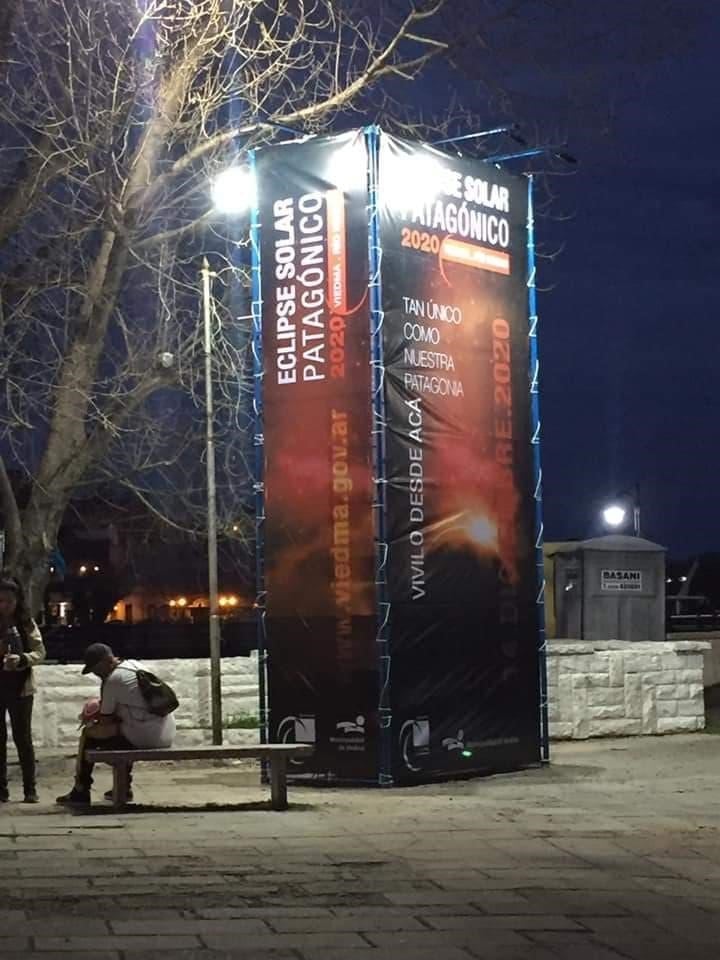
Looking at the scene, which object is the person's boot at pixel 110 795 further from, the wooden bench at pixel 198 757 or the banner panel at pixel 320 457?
the banner panel at pixel 320 457

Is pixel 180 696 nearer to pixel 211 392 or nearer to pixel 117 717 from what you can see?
pixel 211 392

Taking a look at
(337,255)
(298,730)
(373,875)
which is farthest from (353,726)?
(373,875)

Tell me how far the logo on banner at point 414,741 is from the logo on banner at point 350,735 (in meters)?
0.34

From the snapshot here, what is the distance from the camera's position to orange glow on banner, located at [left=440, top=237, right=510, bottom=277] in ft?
48.9

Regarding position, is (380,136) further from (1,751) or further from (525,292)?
(1,751)

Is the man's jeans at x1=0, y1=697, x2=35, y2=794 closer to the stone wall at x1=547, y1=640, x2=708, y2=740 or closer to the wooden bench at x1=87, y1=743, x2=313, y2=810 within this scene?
the wooden bench at x1=87, y1=743, x2=313, y2=810

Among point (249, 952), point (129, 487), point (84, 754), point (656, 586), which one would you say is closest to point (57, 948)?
point (249, 952)

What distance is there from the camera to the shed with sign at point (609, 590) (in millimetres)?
21703

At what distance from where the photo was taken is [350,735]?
14141 mm

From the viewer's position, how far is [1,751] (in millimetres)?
12906

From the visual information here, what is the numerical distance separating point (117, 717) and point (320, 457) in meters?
3.18

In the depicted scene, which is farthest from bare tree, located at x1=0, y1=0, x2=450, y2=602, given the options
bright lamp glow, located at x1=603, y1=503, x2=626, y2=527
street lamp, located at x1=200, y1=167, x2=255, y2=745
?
bright lamp glow, located at x1=603, y1=503, x2=626, y2=527

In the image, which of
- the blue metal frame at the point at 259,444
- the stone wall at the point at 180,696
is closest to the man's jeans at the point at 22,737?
the blue metal frame at the point at 259,444

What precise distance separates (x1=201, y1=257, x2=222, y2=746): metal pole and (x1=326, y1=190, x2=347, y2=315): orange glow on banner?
10.9ft
